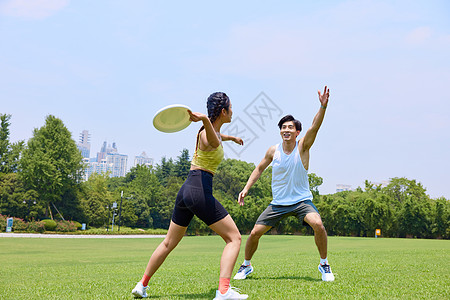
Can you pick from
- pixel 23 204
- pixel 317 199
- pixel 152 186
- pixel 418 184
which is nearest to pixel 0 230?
pixel 23 204

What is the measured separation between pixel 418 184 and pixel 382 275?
256 ft

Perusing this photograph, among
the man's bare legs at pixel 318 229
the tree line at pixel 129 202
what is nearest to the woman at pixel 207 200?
the man's bare legs at pixel 318 229

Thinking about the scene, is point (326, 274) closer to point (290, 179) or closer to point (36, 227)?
Result: point (290, 179)

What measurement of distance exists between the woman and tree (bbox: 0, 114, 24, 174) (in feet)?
241

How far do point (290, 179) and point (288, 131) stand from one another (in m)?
0.79

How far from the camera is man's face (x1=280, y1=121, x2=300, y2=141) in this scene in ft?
20.8

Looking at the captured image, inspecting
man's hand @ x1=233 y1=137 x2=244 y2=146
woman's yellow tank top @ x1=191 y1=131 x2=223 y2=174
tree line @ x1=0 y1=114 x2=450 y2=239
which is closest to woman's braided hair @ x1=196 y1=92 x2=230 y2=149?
woman's yellow tank top @ x1=191 y1=131 x2=223 y2=174

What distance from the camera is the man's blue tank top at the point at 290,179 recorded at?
623 centimetres

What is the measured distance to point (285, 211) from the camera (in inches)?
248

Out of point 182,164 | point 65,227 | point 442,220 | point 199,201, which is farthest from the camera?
point 182,164

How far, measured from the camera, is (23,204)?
58688mm

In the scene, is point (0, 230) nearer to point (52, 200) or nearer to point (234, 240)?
point (52, 200)

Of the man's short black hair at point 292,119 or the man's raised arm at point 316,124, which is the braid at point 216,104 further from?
the man's short black hair at point 292,119

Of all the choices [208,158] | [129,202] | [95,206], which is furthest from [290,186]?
[129,202]
